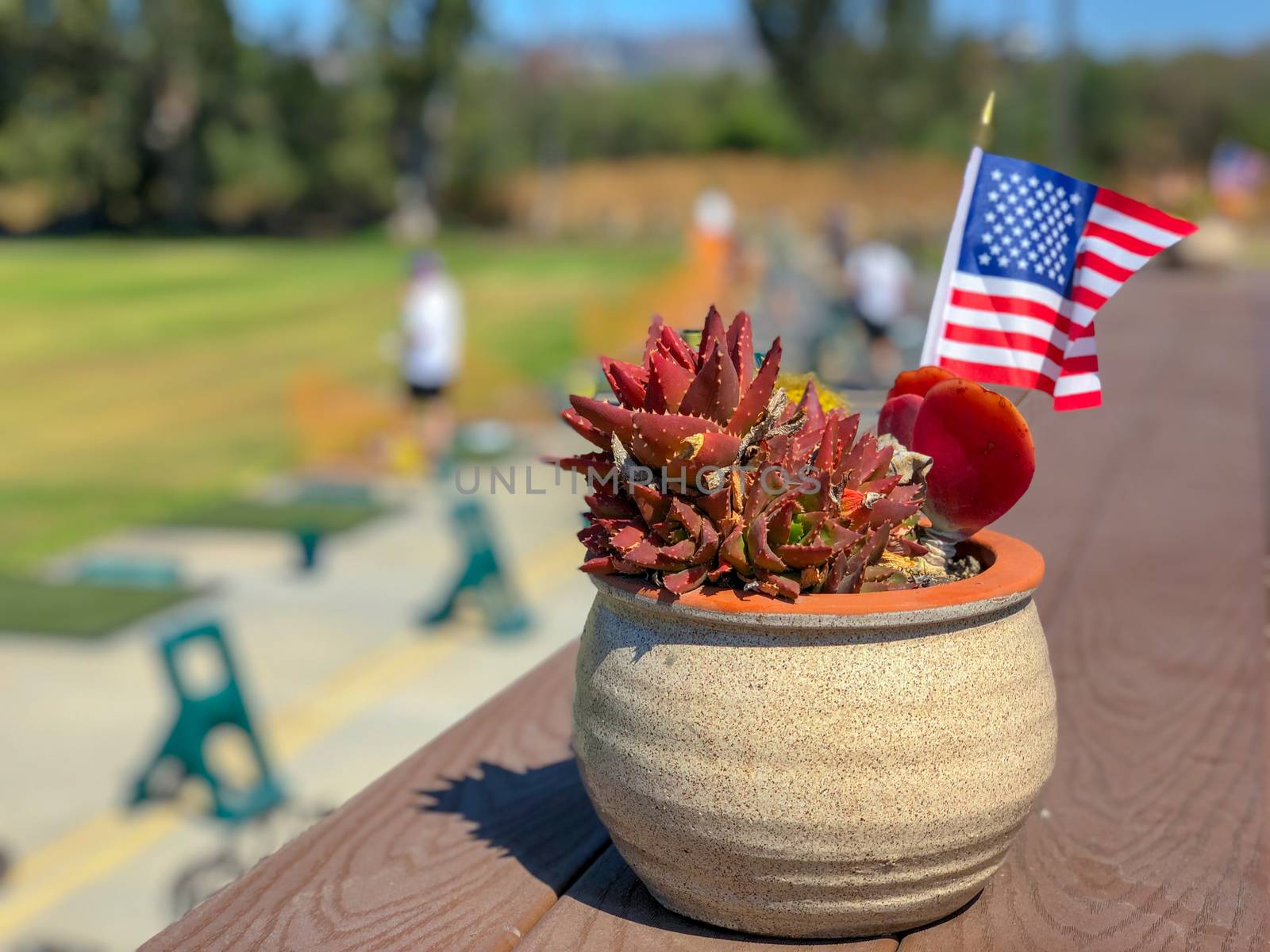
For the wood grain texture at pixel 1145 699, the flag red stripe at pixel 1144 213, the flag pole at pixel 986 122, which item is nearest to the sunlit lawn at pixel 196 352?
the wood grain texture at pixel 1145 699

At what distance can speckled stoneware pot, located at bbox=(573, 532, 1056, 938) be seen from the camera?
5.41 feet

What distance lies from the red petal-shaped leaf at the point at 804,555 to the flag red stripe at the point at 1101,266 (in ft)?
2.71

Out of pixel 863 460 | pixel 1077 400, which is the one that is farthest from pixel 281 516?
pixel 863 460

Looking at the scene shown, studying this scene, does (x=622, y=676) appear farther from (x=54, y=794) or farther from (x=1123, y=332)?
(x=1123, y=332)

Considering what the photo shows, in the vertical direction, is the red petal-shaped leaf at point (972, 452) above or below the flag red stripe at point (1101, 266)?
below

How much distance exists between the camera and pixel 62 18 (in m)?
58.2

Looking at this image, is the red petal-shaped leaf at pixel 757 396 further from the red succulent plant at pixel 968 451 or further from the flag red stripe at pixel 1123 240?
the flag red stripe at pixel 1123 240

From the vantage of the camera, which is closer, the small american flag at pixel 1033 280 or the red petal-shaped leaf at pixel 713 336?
the red petal-shaped leaf at pixel 713 336

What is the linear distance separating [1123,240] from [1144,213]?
0.05m

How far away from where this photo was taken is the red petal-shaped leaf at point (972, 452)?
6.08 feet

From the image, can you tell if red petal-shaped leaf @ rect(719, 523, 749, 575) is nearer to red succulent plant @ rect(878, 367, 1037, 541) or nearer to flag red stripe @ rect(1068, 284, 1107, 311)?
red succulent plant @ rect(878, 367, 1037, 541)

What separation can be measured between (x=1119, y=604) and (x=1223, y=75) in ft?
250

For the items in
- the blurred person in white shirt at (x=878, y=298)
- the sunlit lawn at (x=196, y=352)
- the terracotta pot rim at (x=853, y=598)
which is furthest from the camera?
the blurred person in white shirt at (x=878, y=298)

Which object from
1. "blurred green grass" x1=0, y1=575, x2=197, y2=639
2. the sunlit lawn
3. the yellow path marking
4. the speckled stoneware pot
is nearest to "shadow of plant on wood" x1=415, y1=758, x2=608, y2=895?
the speckled stoneware pot
